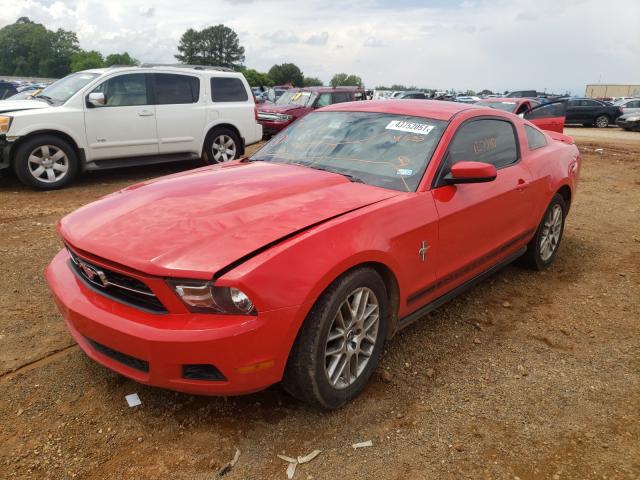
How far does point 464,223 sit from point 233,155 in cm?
684

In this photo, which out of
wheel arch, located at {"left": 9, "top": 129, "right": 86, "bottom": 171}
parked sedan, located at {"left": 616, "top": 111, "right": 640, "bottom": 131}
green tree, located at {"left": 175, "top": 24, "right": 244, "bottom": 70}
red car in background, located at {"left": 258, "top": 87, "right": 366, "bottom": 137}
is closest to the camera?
wheel arch, located at {"left": 9, "top": 129, "right": 86, "bottom": 171}

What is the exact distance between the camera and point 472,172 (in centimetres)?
303

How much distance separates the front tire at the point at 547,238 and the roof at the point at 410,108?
1.43m

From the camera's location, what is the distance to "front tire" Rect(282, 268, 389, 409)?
2363 millimetres

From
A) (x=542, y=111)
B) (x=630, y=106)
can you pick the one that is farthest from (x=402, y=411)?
(x=630, y=106)

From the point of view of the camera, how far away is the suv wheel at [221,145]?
357 inches

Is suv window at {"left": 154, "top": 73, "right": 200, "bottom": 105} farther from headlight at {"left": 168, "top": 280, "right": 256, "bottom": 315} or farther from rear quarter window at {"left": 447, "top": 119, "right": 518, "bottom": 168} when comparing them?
headlight at {"left": 168, "top": 280, "right": 256, "bottom": 315}

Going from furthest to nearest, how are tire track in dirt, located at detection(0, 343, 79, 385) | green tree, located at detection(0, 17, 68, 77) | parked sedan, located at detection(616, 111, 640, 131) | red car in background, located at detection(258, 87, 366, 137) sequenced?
green tree, located at detection(0, 17, 68, 77) < parked sedan, located at detection(616, 111, 640, 131) < red car in background, located at detection(258, 87, 366, 137) < tire track in dirt, located at detection(0, 343, 79, 385)

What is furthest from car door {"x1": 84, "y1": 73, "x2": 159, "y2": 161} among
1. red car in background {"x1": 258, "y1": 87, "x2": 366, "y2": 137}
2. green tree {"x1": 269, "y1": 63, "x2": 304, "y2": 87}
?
green tree {"x1": 269, "y1": 63, "x2": 304, "y2": 87}

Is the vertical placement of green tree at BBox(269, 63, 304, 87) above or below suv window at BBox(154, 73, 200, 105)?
above

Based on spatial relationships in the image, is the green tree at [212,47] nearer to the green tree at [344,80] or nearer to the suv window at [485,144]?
the green tree at [344,80]

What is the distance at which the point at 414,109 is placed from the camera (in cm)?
362

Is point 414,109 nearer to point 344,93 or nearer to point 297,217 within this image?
point 297,217

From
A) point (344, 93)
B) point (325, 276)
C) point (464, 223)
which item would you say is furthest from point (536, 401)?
point (344, 93)
